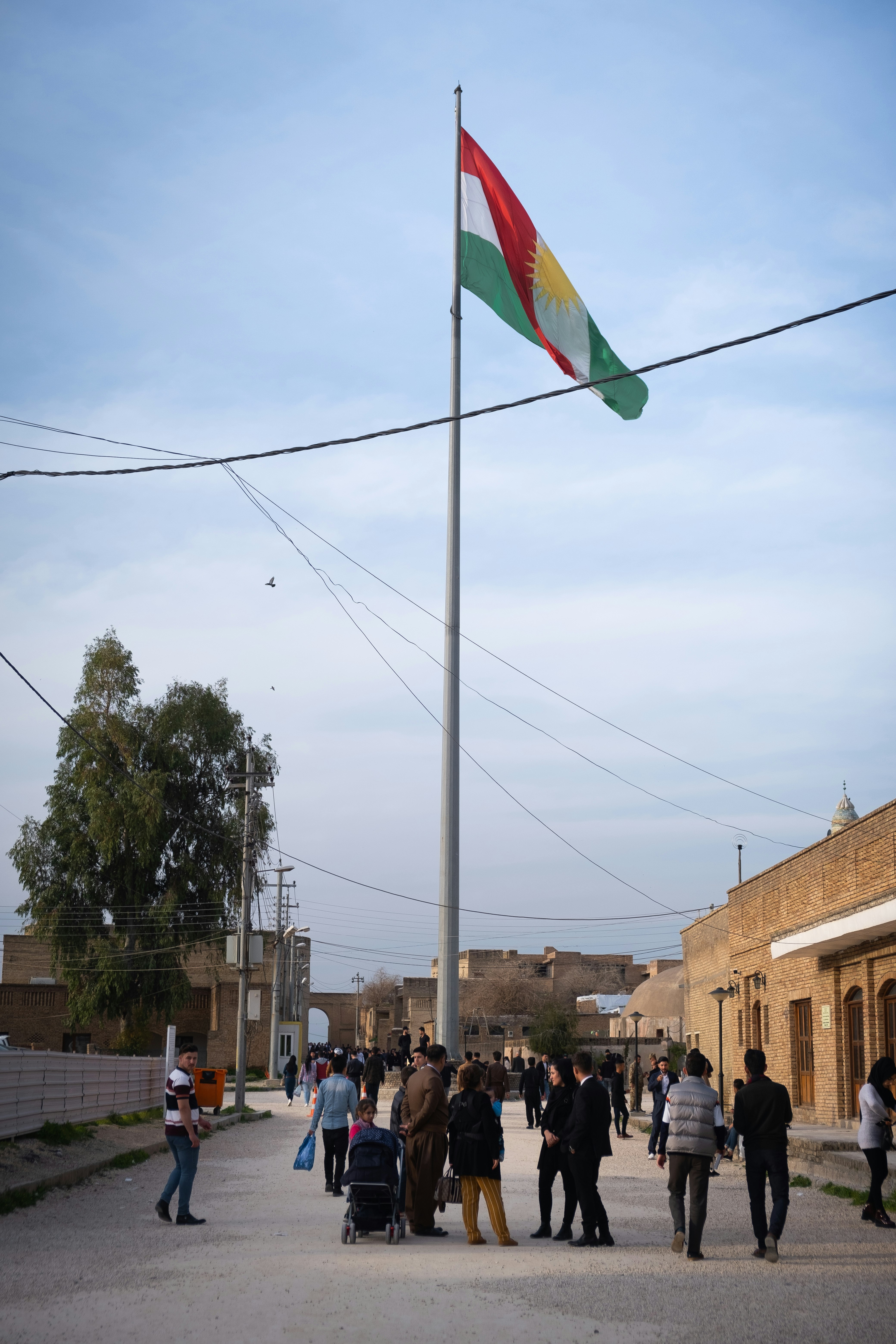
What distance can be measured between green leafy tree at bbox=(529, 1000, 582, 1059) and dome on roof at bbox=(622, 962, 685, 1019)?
15.8 ft

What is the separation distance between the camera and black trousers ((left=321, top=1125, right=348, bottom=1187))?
1474 centimetres

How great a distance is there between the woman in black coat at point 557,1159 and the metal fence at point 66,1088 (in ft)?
27.0

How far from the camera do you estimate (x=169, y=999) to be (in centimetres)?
4088

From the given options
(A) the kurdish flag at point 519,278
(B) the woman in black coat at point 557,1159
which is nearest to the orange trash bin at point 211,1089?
(A) the kurdish flag at point 519,278

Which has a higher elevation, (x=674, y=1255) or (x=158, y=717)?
(x=158, y=717)

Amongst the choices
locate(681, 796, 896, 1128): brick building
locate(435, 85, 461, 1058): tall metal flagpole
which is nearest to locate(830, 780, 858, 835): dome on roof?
locate(681, 796, 896, 1128): brick building

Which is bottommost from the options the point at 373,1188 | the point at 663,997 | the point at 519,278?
the point at 663,997

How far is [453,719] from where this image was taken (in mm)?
18031

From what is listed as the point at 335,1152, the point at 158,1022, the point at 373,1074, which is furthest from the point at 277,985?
the point at 335,1152

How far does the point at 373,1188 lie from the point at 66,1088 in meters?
10.9

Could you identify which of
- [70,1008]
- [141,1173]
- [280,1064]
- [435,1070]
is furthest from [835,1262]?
[280,1064]

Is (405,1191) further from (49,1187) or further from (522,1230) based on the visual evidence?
(49,1187)

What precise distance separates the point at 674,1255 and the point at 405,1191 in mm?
2627

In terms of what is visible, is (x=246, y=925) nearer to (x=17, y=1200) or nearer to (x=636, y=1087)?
(x=636, y=1087)
